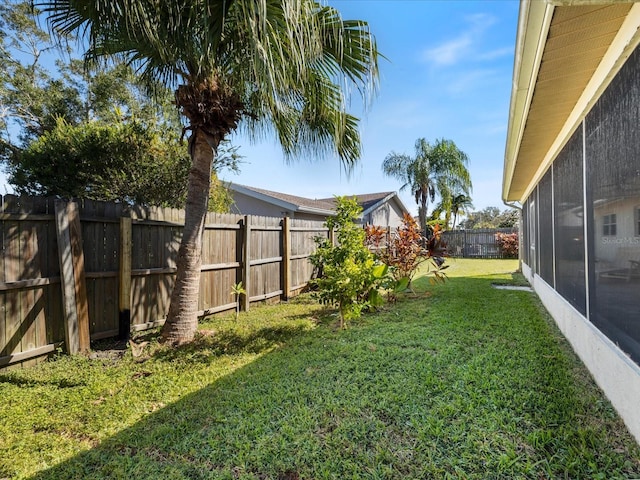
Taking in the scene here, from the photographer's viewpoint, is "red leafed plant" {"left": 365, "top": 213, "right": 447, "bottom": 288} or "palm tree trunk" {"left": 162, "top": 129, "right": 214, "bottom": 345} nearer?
"palm tree trunk" {"left": 162, "top": 129, "right": 214, "bottom": 345}

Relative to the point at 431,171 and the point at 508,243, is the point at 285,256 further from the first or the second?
the point at 431,171

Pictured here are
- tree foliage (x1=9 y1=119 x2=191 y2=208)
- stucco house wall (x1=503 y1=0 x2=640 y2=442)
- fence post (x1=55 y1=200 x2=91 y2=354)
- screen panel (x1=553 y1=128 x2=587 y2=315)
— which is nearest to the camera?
stucco house wall (x1=503 y1=0 x2=640 y2=442)

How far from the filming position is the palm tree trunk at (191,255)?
14.7 feet

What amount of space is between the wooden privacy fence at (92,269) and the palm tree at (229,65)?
744mm

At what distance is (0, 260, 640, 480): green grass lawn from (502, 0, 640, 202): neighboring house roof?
263 centimetres

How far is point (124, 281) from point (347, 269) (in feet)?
10.5

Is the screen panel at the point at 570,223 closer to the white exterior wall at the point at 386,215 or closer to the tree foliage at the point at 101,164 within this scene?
the tree foliage at the point at 101,164

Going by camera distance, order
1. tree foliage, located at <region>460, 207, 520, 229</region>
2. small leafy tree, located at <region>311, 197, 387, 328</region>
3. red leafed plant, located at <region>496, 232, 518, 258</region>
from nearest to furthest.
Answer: small leafy tree, located at <region>311, 197, 387, 328</region> < red leafed plant, located at <region>496, 232, 518, 258</region> < tree foliage, located at <region>460, 207, 520, 229</region>

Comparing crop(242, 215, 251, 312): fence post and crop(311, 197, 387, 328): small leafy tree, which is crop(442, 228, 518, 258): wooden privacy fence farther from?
crop(242, 215, 251, 312): fence post

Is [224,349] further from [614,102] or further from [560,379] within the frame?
[614,102]

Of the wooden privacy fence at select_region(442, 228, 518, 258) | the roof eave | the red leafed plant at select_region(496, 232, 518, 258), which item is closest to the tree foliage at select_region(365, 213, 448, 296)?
the roof eave

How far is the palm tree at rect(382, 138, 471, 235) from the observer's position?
2155 cm

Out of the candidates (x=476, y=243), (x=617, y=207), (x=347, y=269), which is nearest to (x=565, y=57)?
(x=617, y=207)

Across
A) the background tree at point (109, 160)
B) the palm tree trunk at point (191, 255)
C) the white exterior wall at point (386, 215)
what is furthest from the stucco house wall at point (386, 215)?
the palm tree trunk at point (191, 255)
